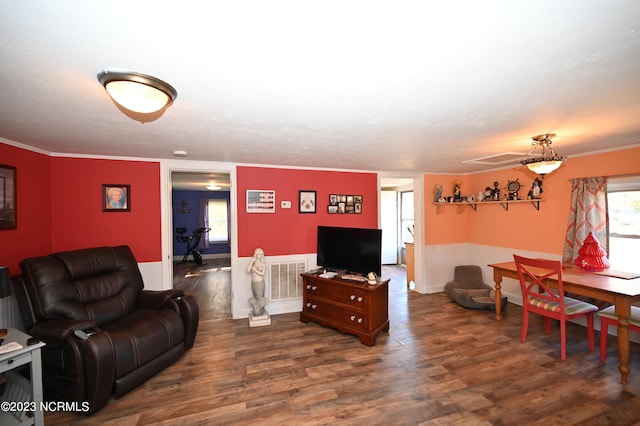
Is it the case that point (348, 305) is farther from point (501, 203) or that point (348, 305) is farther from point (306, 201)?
point (501, 203)

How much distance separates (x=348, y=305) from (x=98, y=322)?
253cm

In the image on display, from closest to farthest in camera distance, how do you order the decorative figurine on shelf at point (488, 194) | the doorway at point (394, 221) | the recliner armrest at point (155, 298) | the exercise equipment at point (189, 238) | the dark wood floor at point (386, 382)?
the dark wood floor at point (386, 382)
the recliner armrest at point (155, 298)
the decorative figurine on shelf at point (488, 194)
the doorway at point (394, 221)
the exercise equipment at point (189, 238)

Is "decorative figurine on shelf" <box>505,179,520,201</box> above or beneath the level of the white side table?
above

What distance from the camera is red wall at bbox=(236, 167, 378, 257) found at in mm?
3936

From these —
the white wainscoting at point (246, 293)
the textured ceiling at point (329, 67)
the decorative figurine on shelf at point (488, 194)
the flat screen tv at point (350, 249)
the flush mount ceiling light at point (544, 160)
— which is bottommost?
the white wainscoting at point (246, 293)

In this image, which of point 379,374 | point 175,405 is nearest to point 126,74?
point 175,405

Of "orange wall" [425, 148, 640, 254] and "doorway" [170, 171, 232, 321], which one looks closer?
"orange wall" [425, 148, 640, 254]

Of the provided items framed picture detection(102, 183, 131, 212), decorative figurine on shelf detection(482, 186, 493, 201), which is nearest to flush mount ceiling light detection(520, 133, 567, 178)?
decorative figurine on shelf detection(482, 186, 493, 201)

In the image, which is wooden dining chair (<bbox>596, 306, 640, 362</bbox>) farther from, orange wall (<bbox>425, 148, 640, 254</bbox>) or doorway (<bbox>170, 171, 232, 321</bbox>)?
doorway (<bbox>170, 171, 232, 321</bbox>)

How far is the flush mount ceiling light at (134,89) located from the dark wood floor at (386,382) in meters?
2.14

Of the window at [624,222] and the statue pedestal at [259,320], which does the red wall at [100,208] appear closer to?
the statue pedestal at [259,320]

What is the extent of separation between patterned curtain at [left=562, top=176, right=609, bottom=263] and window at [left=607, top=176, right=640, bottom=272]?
0.15 m

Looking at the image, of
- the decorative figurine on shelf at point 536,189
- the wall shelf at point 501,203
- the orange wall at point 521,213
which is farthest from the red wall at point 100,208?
the decorative figurine on shelf at point 536,189

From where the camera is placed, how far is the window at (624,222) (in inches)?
124
